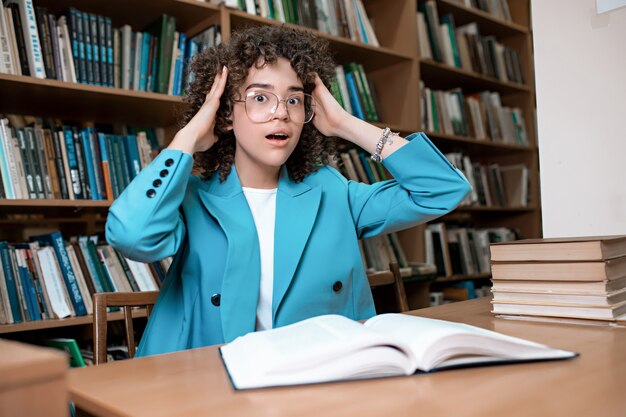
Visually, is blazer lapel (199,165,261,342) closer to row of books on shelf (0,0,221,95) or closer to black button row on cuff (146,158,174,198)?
black button row on cuff (146,158,174,198)

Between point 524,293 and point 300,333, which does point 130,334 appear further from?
point 524,293

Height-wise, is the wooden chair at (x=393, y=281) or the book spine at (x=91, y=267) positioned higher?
the book spine at (x=91, y=267)

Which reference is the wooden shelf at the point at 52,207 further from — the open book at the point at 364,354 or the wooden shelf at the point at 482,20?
the wooden shelf at the point at 482,20

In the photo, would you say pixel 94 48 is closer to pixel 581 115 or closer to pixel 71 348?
pixel 71 348

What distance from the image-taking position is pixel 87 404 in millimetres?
605

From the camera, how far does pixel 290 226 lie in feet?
4.27

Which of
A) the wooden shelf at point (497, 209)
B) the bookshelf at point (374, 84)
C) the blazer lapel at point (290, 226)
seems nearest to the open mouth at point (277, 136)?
the blazer lapel at point (290, 226)

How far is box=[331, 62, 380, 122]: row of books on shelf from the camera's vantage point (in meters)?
2.66

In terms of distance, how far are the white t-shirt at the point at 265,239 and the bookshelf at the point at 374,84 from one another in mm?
819

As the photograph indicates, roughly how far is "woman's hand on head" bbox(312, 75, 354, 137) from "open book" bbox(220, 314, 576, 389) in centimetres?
82

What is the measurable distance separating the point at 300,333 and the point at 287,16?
1.96 m

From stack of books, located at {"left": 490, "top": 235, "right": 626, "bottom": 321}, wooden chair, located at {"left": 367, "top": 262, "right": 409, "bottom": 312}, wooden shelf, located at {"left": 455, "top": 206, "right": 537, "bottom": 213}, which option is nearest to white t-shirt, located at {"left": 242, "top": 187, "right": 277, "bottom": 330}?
wooden chair, located at {"left": 367, "top": 262, "right": 409, "bottom": 312}

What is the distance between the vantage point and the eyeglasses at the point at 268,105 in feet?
4.33

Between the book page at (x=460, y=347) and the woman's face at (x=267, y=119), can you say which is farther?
the woman's face at (x=267, y=119)
